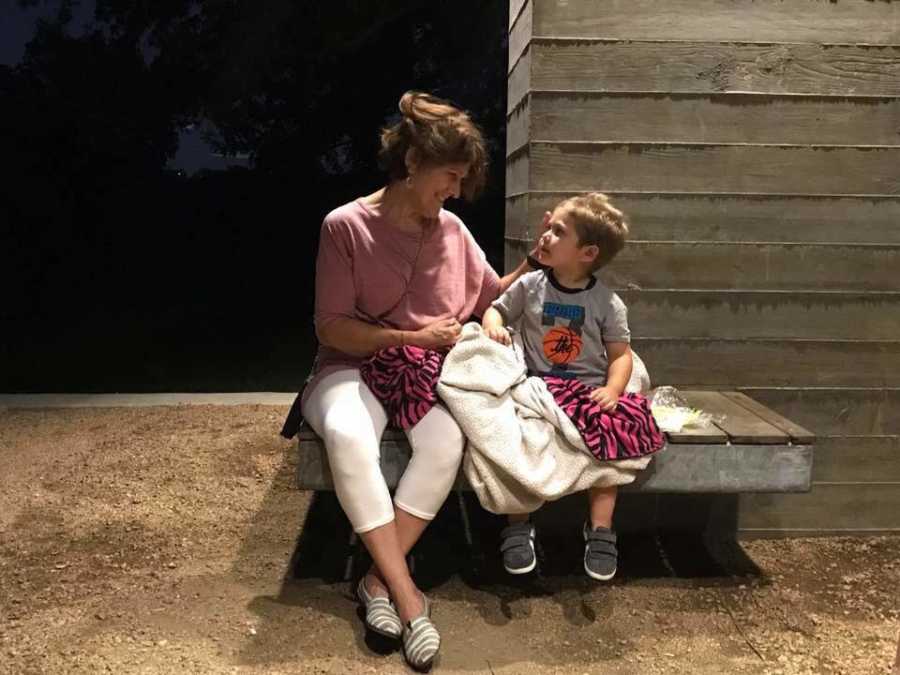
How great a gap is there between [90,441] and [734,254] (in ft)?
9.60

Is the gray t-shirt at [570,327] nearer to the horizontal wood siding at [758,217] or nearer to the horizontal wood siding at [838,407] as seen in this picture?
the horizontal wood siding at [758,217]

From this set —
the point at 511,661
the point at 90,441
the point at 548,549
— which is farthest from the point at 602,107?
the point at 90,441

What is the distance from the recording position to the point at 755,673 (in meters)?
2.34

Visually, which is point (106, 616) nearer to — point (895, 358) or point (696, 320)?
point (696, 320)

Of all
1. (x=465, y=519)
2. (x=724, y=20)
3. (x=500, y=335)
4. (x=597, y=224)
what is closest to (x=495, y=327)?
(x=500, y=335)

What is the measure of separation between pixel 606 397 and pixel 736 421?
1.52 ft

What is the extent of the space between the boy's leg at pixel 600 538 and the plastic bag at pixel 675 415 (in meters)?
0.26

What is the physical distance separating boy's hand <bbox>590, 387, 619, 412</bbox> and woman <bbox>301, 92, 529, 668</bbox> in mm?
385

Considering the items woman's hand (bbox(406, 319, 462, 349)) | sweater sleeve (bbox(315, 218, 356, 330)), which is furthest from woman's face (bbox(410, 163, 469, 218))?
woman's hand (bbox(406, 319, 462, 349))

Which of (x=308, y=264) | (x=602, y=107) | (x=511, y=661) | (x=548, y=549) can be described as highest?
(x=602, y=107)

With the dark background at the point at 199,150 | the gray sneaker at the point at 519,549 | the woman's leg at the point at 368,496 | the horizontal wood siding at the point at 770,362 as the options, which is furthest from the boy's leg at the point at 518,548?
the dark background at the point at 199,150

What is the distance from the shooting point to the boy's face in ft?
8.58

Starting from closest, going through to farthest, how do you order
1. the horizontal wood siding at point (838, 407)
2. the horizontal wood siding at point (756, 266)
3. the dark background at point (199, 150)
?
the horizontal wood siding at point (756, 266)
the horizontal wood siding at point (838, 407)
the dark background at point (199, 150)

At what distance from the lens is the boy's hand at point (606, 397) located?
2493 millimetres
